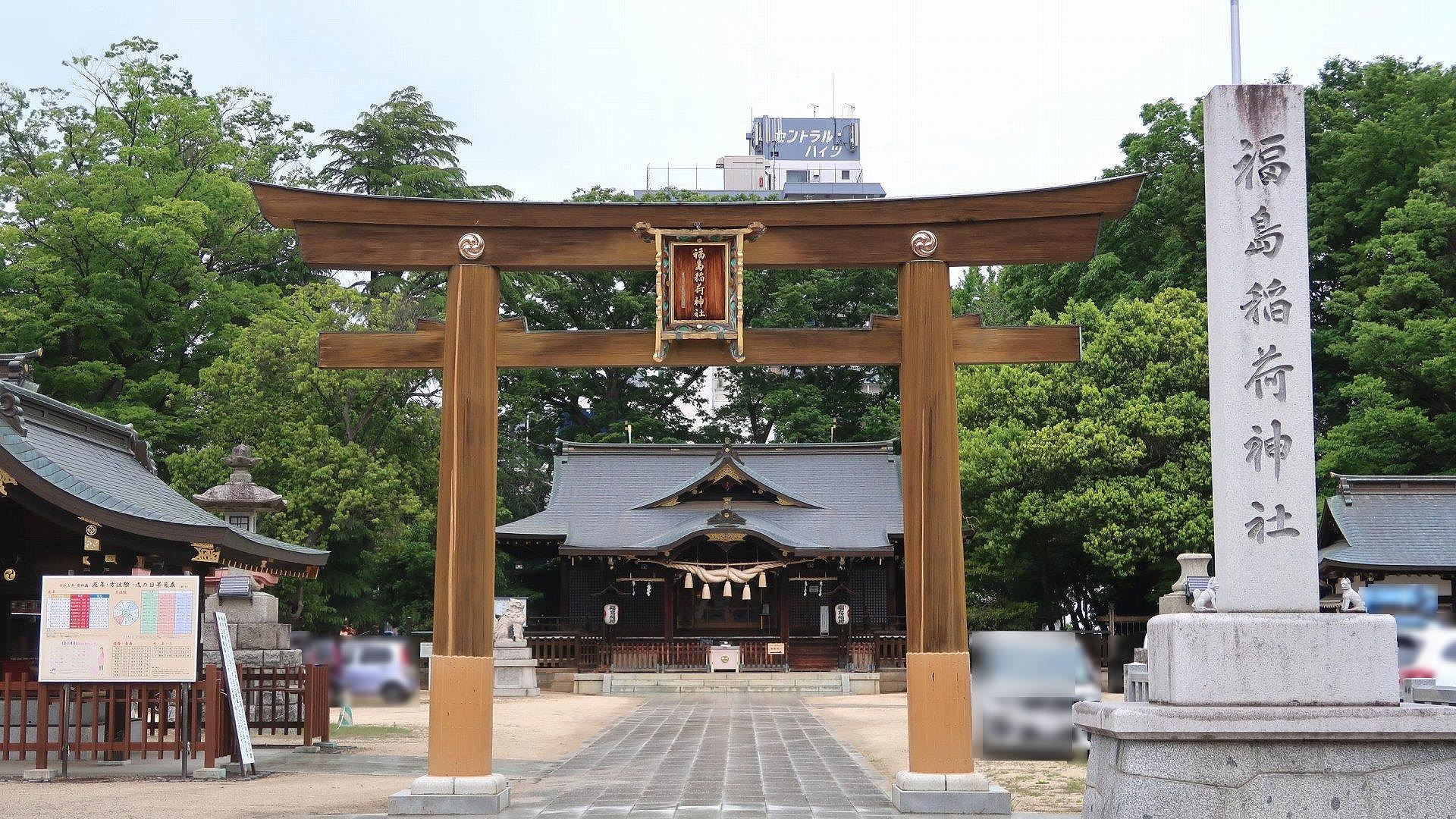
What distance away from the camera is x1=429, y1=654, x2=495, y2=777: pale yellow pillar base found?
10.6 metres

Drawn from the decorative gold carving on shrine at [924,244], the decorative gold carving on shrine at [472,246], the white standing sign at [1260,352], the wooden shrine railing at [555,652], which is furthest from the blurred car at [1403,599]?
the decorative gold carving on shrine at [472,246]

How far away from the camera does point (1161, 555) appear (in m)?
30.1

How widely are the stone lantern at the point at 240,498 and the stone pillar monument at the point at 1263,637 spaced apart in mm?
15426

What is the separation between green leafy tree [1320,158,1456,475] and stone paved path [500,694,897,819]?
55.0ft

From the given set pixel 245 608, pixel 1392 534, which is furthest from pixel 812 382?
pixel 245 608

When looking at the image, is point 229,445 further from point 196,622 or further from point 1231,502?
point 1231,502

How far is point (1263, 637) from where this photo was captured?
727cm

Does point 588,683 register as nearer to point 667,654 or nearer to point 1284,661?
point 667,654

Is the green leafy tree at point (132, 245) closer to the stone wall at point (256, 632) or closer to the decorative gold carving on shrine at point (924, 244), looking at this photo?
the stone wall at point (256, 632)

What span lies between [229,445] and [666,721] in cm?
1467

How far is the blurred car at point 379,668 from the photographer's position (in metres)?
21.1

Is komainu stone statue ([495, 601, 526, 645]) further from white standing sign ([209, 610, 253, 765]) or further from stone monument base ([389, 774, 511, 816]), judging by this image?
stone monument base ([389, 774, 511, 816])

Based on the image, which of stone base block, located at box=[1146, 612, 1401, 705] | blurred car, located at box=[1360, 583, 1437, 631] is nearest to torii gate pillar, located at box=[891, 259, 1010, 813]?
stone base block, located at box=[1146, 612, 1401, 705]

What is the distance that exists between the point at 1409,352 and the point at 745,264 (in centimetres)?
2431
